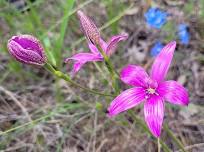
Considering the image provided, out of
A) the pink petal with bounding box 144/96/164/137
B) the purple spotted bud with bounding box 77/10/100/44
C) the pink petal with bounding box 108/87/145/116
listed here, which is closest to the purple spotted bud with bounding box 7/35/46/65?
the purple spotted bud with bounding box 77/10/100/44

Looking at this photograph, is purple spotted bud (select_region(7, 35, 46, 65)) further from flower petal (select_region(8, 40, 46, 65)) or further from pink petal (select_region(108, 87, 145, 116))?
pink petal (select_region(108, 87, 145, 116))

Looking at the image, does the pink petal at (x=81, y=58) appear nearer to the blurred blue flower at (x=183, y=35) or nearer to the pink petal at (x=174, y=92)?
the pink petal at (x=174, y=92)

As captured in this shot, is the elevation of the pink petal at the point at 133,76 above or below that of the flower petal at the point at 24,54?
below

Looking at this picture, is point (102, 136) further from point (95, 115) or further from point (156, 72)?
point (156, 72)

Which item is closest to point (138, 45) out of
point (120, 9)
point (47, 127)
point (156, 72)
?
point (120, 9)

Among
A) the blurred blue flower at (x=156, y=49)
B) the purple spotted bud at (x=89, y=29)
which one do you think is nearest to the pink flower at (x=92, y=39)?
the purple spotted bud at (x=89, y=29)
